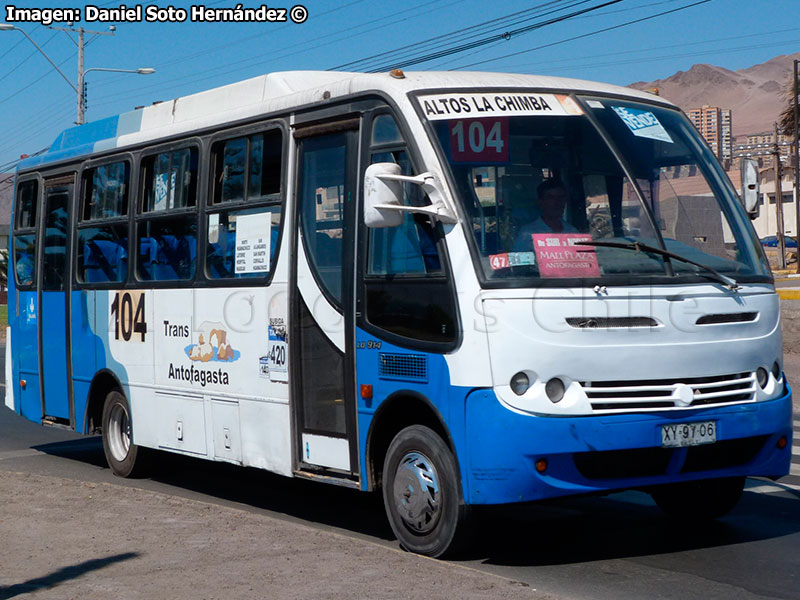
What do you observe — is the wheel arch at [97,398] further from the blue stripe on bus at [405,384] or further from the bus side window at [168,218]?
the blue stripe on bus at [405,384]

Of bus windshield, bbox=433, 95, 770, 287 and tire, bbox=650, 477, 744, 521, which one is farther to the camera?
tire, bbox=650, 477, 744, 521

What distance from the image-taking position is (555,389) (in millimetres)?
6793

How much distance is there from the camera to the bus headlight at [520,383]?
6.75 metres

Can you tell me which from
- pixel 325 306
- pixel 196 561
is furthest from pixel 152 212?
pixel 196 561

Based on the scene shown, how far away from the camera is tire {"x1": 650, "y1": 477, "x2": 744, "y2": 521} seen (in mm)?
8250

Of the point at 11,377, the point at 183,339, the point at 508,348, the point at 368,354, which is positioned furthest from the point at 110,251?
the point at 508,348

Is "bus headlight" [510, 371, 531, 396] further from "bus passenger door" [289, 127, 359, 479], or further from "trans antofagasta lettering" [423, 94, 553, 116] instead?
"trans antofagasta lettering" [423, 94, 553, 116]

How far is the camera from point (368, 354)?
7715 mm

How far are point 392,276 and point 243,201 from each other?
2133 mm

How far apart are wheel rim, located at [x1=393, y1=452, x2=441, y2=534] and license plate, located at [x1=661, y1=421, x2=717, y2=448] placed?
133 centimetres

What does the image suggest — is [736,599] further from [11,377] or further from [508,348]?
[11,377]

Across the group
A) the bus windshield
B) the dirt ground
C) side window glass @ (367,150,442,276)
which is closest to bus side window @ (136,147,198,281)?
the dirt ground

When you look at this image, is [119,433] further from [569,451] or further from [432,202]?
[569,451]

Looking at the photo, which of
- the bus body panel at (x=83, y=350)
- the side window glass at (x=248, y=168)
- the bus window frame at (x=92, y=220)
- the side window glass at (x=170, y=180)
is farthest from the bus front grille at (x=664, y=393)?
the bus body panel at (x=83, y=350)
